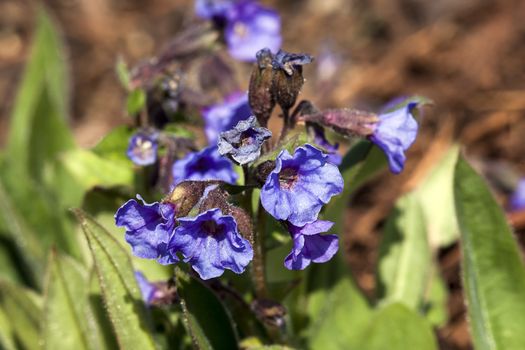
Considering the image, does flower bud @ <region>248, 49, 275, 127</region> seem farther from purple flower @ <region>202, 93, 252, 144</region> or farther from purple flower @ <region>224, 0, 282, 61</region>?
purple flower @ <region>224, 0, 282, 61</region>

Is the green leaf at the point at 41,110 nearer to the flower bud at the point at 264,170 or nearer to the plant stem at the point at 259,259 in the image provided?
the plant stem at the point at 259,259

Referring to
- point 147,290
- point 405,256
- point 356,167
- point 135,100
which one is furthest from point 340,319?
point 135,100

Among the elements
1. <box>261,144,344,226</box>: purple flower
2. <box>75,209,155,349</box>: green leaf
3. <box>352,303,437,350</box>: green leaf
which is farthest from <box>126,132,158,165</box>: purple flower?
<box>352,303,437,350</box>: green leaf

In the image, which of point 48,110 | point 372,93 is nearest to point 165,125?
point 48,110

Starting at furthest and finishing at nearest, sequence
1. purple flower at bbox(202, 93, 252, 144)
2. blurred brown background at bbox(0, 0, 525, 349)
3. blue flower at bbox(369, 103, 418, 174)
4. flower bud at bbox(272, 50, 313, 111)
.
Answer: blurred brown background at bbox(0, 0, 525, 349) < purple flower at bbox(202, 93, 252, 144) < blue flower at bbox(369, 103, 418, 174) < flower bud at bbox(272, 50, 313, 111)

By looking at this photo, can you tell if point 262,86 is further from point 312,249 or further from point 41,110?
point 41,110
